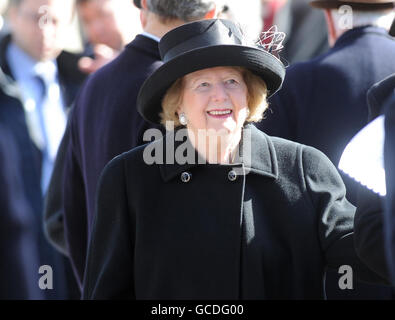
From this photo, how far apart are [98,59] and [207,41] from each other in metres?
3.04

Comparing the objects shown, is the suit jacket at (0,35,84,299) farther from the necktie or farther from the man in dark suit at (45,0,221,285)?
the man in dark suit at (45,0,221,285)

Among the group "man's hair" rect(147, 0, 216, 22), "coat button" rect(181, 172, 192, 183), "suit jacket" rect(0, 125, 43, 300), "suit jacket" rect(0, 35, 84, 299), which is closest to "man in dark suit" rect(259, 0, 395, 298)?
"man's hair" rect(147, 0, 216, 22)

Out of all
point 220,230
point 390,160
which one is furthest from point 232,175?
point 390,160

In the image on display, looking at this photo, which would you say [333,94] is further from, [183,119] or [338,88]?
[183,119]

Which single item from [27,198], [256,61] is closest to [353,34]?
[256,61]

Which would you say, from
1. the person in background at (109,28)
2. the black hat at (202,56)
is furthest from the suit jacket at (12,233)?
the person in background at (109,28)

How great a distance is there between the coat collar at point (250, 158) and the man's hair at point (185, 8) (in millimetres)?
778

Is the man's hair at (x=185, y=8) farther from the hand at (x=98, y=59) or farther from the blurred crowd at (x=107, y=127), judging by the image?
the hand at (x=98, y=59)

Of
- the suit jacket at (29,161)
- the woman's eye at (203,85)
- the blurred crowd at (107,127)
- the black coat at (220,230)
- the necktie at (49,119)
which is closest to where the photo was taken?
the black coat at (220,230)

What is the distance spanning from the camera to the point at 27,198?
5.32m

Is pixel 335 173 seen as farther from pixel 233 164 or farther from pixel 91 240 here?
pixel 91 240

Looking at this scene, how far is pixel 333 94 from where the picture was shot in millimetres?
4734

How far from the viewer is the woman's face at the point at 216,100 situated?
154 inches

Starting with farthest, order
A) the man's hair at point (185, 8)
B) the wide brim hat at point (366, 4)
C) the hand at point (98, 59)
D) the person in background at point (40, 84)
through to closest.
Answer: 1. the hand at point (98, 59)
2. the person in background at point (40, 84)
3. the wide brim hat at point (366, 4)
4. the man's hair at point (185, 8)
